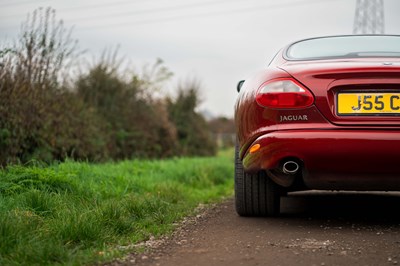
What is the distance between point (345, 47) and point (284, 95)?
94 centimetres

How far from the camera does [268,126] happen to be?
378cm

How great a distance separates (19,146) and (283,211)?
3.82m

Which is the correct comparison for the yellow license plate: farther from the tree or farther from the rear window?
the tree

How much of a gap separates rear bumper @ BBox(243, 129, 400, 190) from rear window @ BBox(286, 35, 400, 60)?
748 mm

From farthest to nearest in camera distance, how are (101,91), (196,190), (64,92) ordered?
(101,91)
(64,92)
(196,190)

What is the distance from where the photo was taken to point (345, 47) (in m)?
4.37

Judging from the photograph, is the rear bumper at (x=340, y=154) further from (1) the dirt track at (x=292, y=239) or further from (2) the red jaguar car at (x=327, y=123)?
(1) the dirt track at (x=292, y=239)

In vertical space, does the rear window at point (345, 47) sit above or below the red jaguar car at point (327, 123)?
above

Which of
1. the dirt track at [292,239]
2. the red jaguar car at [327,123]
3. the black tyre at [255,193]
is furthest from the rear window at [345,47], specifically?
the dirt track at [292,239]

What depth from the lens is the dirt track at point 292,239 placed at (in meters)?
3.03

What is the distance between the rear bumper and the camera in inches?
140

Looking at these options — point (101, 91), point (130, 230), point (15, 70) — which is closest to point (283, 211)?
point (130, 230)

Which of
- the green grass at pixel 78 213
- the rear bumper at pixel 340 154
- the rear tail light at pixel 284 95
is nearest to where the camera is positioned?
the green grass at pixel 78 213

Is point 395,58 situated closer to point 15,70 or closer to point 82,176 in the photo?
point 82,176
